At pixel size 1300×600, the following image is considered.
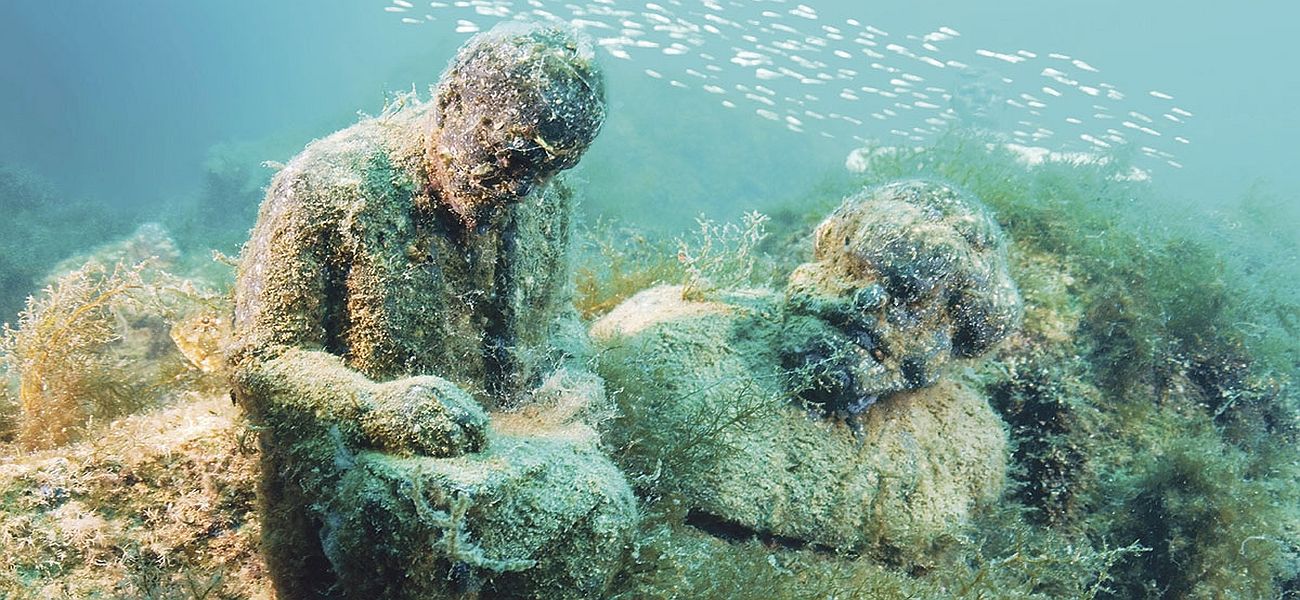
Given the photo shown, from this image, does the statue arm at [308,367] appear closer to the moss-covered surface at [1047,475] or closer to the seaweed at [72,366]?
the moss-covered surface at [1047,475]

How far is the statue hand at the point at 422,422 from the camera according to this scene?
195cm

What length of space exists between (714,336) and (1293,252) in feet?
40.2

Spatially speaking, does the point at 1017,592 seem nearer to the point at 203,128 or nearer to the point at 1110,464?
the point at 1110,464

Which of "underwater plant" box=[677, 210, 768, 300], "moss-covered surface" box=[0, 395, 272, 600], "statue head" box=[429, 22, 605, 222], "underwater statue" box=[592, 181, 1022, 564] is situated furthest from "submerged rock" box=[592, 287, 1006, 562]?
"moss-covered surface" box=[0, 395, 272, 600]

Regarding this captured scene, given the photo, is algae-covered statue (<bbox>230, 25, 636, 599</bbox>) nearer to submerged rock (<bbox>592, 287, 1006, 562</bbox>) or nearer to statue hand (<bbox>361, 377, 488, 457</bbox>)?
statue hand (<bbox>361, 377, 488, 457</bbox>)

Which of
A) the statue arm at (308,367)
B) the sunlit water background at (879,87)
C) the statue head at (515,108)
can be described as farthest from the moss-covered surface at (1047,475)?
the sunlit water background at (879,87)

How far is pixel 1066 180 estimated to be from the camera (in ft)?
25.2

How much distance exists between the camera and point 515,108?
85.4 inches

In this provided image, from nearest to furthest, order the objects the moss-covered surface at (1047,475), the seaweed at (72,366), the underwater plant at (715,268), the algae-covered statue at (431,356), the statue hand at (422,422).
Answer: the algae-covered statue at (431,356), the statue hand at (422,422), the moss-covered surface at (1047,475), the seaweed at (72,366), the underwater plant at (715,268)

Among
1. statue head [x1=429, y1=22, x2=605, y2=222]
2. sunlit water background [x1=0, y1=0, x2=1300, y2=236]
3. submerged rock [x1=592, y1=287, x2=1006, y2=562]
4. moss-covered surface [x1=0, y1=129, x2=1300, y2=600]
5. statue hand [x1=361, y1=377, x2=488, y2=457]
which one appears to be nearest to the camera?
statue hand [x1=361, y1=377, x2=488, y2=457]

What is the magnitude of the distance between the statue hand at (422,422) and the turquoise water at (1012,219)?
2.72ft

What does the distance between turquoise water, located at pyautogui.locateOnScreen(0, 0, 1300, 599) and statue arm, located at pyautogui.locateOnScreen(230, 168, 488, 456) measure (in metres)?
0.82

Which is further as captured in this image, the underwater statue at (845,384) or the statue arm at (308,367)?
the underwater statue at (845,384)

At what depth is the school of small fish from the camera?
25984 millimetres
